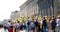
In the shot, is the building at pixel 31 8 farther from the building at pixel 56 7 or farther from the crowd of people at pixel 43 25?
the crowd of people at pixel 43 25

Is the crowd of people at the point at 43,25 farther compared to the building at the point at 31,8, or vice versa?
the building at the point at 31,8

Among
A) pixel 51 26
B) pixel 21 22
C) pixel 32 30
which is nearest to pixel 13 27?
pixel 21 22

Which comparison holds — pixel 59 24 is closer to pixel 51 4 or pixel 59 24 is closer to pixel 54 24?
pixel 54 24

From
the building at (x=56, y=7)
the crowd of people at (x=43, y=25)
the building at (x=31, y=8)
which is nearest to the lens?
the crowd of people at (x=43, y=25)

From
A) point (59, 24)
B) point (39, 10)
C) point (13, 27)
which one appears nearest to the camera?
point (59, 24)

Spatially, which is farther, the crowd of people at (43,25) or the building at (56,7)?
the building at (56,7)

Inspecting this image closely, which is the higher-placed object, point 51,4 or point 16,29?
point 51,4

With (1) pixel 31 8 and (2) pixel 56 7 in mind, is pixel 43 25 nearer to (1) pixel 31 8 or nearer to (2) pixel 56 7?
(2) pixel 56 7

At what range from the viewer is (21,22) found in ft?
94.1

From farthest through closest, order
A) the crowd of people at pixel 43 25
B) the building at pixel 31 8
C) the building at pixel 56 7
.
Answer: the building at pixel 31 8, the building at pixel 56 7, the crowd of people at pixel 43 25

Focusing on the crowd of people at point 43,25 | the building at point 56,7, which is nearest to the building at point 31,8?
the building at point 56,7

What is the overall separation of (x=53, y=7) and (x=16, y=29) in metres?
11.4

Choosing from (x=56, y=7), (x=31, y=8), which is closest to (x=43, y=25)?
(x=56, y=7)

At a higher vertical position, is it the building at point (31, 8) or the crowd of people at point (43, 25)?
the building at point (31, 8)
